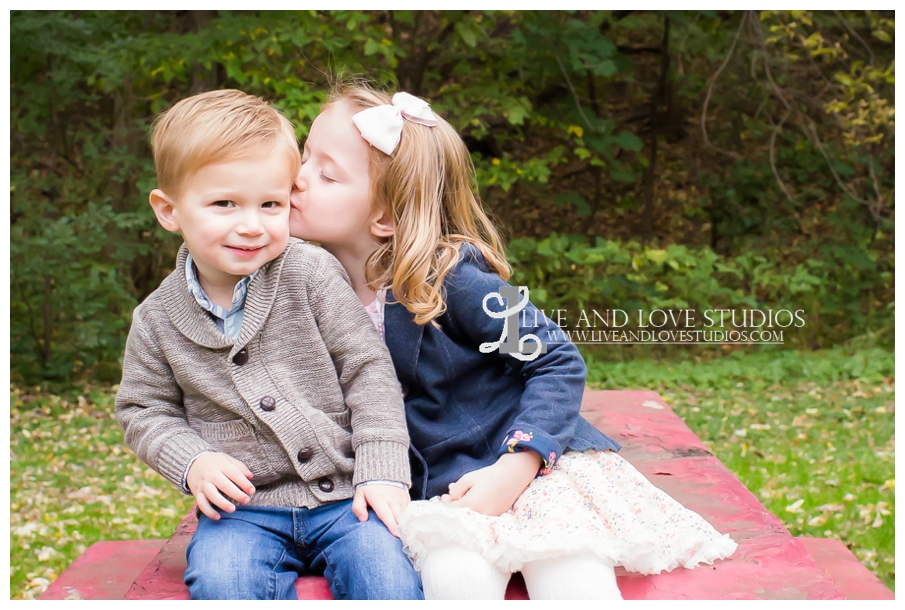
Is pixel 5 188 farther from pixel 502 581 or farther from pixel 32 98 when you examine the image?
pixel 32 98

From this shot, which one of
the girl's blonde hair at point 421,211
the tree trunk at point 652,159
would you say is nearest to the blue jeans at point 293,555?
the girl's blonde hair at point 421,211

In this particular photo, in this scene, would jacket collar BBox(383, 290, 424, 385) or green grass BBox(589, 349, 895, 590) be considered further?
green grass BBox(589, 349, 895, 590)

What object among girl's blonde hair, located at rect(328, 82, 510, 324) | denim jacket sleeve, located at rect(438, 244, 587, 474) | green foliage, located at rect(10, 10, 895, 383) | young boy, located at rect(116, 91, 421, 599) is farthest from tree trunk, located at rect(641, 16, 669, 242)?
young boy, located at rect(116, 91, 421, 599)

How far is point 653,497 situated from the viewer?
1711 millimetres

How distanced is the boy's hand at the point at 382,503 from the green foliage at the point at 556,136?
2.94 metres

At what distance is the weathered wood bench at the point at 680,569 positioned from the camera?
59.9 inches

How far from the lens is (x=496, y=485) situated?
1573mm

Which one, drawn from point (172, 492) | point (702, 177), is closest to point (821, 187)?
point (702, 177)

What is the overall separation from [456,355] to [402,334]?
0.11 meters

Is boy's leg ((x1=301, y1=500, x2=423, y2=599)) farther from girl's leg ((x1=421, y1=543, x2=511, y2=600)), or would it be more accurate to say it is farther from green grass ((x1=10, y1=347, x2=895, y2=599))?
green grass ((x1=10, y1=347, x2=895, y2=599))

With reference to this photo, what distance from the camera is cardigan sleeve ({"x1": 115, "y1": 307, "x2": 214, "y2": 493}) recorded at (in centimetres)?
155

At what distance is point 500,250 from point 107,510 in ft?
7.45

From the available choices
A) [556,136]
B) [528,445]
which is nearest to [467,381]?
[528,445]

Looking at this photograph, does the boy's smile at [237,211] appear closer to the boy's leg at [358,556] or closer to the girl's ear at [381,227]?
the girl's ear at [381,227]
